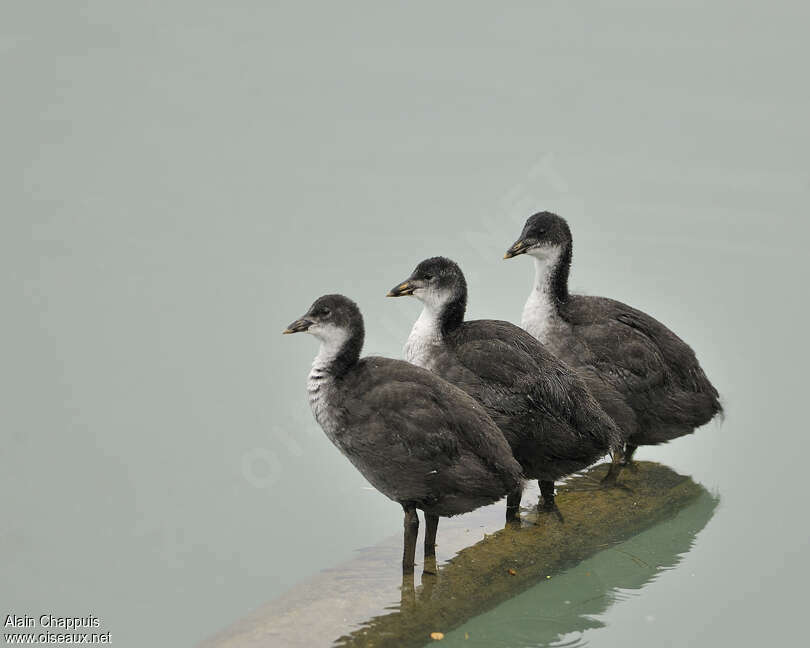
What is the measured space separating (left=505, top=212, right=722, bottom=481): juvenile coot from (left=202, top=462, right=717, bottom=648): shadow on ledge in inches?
28.5

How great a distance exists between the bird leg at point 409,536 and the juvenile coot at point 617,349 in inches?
97.3

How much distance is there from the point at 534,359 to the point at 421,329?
1001 millimetres

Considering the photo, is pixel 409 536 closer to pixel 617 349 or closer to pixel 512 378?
pixel 512 378

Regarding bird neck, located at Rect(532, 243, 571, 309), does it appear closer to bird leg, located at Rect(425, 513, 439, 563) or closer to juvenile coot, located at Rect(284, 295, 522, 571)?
juvenile coot, located at Rect(284, 295, 522, 571)

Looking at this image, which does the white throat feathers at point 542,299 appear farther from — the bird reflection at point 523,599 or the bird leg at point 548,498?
the bird reflection at point 523,599

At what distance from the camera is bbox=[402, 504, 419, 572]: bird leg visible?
10.8m

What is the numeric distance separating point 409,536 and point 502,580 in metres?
0.88

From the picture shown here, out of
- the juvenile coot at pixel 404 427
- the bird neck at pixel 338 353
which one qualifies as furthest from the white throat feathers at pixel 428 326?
the bird neck at pixel 338 353

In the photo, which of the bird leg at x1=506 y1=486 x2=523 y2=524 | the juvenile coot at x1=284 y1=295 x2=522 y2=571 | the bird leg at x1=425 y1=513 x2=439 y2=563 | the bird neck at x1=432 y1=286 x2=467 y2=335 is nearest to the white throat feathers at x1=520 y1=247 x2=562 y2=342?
the bird neck at x1=432 y1=286 x2=467 y2=335

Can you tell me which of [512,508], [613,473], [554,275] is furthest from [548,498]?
[554,275]

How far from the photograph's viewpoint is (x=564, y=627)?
35.8 feet

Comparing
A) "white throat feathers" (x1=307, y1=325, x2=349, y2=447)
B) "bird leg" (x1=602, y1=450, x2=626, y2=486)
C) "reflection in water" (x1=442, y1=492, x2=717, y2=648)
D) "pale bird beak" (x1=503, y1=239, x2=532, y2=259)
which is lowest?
"reflection in water" (x1=442, y1=492, x2=717, y2=648)

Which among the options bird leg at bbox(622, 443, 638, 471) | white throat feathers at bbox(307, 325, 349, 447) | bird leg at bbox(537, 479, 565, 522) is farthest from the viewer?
bird leg at bbox(622, 443, 638, 471)

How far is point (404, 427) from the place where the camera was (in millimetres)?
10523
